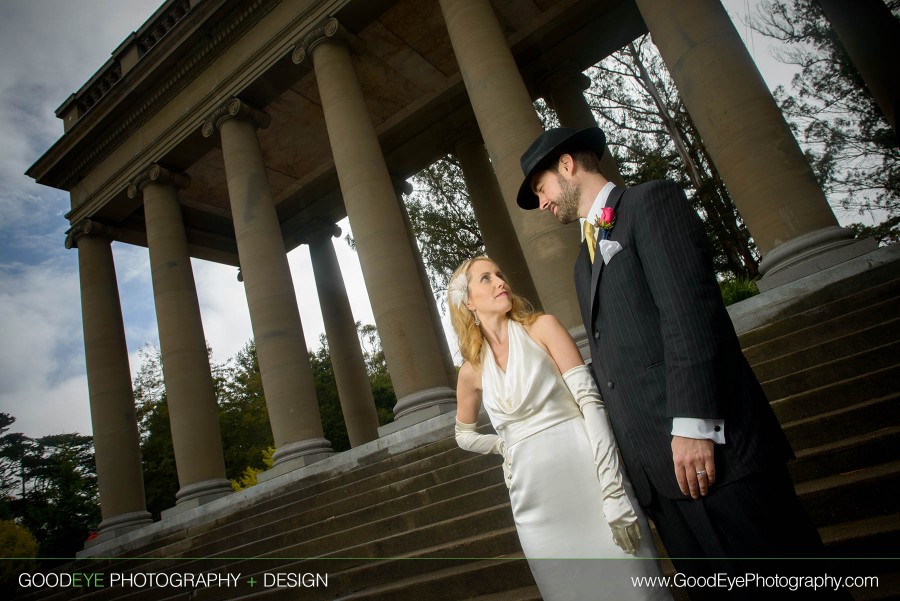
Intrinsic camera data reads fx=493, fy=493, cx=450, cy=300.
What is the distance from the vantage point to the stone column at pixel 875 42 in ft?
43.8

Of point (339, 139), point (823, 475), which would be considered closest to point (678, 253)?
point (823, 475)

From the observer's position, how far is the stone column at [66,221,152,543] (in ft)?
65.9

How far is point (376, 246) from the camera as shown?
15.6 meters

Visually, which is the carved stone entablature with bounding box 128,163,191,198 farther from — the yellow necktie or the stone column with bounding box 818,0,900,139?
the stone column with bounding box 818,0,900,139

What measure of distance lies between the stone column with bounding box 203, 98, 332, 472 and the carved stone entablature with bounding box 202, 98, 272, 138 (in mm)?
39

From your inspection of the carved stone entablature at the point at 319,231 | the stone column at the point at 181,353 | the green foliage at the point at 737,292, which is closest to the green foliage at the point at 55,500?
the stone column at the point at 181,353

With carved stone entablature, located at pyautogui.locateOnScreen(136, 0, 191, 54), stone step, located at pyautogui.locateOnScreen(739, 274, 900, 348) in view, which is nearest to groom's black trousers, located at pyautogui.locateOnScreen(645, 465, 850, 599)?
stone step, located at pyautogui.locateOnScreen(739, 274, 900, 348)

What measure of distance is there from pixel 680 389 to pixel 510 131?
12.5m

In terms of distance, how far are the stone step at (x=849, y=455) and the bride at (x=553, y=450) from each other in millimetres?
3922

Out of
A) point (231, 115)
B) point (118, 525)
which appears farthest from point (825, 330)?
point (118, 525)

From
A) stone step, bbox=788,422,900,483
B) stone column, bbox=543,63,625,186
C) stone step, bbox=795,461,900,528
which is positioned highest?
stone column, bbox=543,63,625,186

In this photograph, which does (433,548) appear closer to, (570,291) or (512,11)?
(570,291)

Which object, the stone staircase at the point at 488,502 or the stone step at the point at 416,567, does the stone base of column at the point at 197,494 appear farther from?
the stone step at the point at 416,567

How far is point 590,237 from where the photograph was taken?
3596mm
